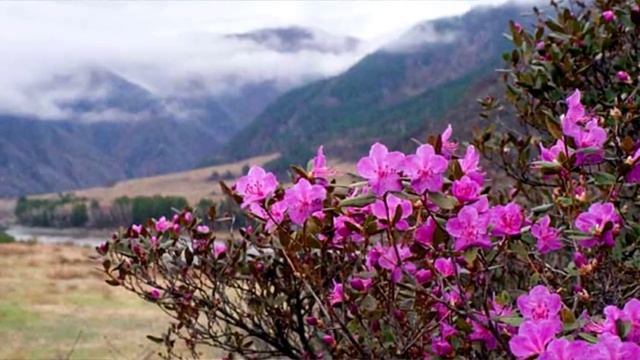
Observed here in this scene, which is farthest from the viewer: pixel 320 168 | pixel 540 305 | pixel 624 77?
pixel 624 77

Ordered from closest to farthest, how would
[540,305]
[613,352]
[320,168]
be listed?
[613,352] < [540,305] < [320,168]

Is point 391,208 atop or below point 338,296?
atop

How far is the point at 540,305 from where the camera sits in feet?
4.37

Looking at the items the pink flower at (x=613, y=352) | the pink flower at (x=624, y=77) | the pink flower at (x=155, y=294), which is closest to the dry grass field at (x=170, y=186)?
the pink flower at (x=155, y=294)

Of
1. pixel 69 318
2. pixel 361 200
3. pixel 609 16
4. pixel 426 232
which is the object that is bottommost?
pixel 69 318

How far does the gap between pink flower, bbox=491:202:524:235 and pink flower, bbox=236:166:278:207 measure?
1.44 feet

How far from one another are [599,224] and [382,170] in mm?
404

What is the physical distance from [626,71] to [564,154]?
6.14ft

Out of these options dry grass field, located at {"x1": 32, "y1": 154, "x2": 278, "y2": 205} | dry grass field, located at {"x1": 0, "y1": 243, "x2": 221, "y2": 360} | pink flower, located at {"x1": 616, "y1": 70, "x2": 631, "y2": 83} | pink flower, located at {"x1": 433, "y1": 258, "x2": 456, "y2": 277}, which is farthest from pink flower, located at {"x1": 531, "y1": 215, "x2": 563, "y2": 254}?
dry grass field, located at {"x1": 32, "y1": 154, "x2": 278, "y2": 205}

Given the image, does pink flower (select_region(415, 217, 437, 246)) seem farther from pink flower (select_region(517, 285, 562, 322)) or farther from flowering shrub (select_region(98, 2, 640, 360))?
pink flower (select_region(517, 285, 562, 322))

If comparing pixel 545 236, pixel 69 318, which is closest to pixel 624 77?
pixel 545 236

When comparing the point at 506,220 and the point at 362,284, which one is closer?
the point at 506,220

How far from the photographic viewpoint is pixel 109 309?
1352cm

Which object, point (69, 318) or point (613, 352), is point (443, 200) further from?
point (69, 318)
